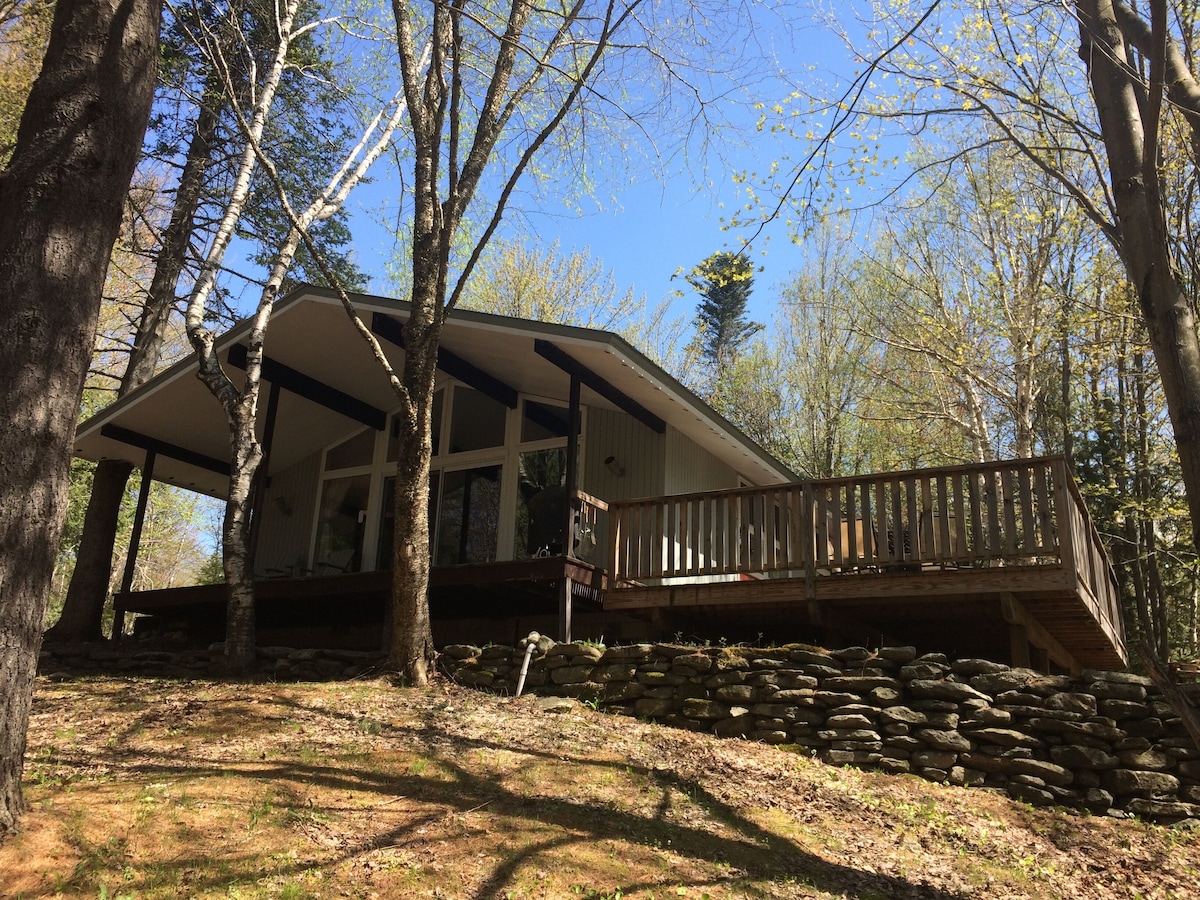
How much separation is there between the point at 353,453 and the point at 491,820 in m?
9.23

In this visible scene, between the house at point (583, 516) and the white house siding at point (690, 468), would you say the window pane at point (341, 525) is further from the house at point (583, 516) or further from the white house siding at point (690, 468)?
the white house siding at point (690, 468)

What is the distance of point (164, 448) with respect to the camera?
551 inches

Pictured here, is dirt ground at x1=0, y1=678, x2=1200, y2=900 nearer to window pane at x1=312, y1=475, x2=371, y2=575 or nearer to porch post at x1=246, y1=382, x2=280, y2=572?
porch post at x1=246, y1=382, x2=280, y2=572

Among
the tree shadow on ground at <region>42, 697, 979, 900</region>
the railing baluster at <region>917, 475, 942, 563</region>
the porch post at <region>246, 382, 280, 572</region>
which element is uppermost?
the porch post at <region>246, 382, 280, 572</region>

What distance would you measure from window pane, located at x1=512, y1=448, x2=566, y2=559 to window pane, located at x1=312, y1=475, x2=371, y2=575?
2893 mm

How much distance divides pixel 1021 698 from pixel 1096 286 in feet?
40.0

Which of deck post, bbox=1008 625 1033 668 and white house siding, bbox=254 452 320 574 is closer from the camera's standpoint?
deck post, bbox=1008 625 1033 668

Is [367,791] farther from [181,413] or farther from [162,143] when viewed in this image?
[162,143]

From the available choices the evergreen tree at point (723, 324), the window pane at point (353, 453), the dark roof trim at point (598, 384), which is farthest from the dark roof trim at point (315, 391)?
→ the evergreen tree at point (723, 324)

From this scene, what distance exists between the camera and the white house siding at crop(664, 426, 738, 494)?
11.3m

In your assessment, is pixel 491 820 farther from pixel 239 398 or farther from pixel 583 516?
pixel 239 398

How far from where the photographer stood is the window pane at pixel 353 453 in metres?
13.6

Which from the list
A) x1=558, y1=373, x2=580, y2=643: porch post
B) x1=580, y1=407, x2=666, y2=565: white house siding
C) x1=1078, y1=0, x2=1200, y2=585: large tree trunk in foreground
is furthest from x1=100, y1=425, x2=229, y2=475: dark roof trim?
x1=1078, y1=0, x2=1200, y2=585: large tree trunk in foreground

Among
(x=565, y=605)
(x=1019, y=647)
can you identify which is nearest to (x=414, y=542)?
(x=565, y=605)
